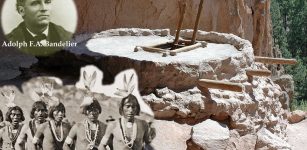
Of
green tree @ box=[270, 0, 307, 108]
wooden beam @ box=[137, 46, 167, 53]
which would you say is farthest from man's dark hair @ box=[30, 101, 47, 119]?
green tree @ box=[270, 0, 307, 108]

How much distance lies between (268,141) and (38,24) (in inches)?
165

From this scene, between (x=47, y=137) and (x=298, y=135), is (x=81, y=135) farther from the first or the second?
(x=298, y=135)

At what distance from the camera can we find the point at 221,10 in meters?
14.0

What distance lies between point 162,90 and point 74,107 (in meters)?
1.17

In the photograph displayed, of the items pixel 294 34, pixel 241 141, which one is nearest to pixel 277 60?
pixel 241 141

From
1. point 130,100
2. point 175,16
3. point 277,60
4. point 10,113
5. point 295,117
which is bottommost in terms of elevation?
point 295,117

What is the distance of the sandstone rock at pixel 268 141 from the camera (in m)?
6.50

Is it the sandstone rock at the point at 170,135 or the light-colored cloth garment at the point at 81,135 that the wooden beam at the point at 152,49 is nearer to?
the sandstone rock at the point at 170,135

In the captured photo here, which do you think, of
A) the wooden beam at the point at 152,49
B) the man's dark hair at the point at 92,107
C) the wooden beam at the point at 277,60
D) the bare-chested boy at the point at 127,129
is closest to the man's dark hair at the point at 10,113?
the man's dark hair at the point at 92,107

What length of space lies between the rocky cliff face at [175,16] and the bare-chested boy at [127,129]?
19.8 feet

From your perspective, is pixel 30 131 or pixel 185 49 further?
pixel 185 49

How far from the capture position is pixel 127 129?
16.9 feet

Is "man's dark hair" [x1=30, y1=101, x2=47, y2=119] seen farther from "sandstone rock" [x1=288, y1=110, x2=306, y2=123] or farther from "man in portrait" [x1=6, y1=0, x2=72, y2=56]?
"sandstone rock" [x1=288, y1=110, x2=306, y2=123]

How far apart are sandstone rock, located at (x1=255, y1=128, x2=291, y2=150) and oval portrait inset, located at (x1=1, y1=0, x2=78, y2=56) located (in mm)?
3346
